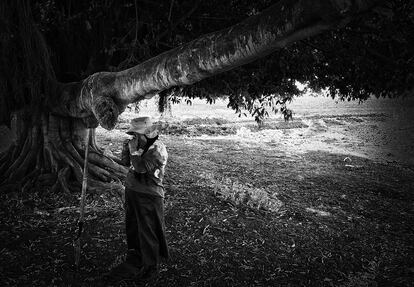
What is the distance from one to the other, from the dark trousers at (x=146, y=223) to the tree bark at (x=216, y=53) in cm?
124

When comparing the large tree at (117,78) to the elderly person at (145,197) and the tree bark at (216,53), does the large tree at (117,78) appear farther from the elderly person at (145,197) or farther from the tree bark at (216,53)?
the elderly person at (145,197)

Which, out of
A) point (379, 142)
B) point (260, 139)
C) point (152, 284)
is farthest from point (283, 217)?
point (379, 142)

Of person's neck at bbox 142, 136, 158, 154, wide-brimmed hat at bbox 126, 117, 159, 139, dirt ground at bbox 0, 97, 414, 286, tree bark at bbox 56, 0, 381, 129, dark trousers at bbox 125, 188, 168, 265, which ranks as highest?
tree bark at bbox 56, 0, 381, 129

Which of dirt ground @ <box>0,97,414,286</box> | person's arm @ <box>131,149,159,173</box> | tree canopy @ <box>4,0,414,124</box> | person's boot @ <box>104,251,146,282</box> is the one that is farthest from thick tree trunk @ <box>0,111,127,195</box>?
person's arm @ <box>131,149,159,173</box>

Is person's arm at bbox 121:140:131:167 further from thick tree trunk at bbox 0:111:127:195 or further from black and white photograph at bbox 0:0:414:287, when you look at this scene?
thick tree trunk at bbox 0:111:127:195

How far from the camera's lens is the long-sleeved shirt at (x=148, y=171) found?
3.75m

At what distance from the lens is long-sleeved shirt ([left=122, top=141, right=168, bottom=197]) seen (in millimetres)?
3746

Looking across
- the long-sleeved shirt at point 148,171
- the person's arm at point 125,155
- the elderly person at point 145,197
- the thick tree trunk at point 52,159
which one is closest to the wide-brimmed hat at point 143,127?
the elderly person at point 145,197

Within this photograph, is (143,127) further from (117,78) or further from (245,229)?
(245,229)

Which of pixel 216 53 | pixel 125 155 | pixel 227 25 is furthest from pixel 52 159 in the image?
pixel 216 53

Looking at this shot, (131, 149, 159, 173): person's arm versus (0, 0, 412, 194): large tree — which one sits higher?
(0, 0, 412, 194): large tree

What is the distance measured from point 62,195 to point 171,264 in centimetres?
285

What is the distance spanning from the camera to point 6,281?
3.73 metres

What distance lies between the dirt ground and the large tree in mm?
1004
